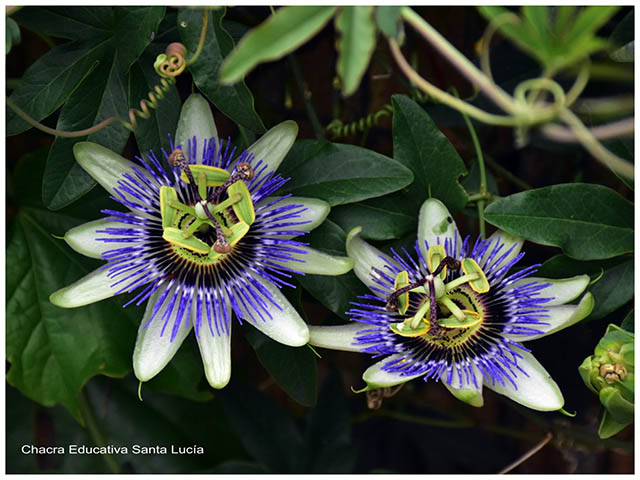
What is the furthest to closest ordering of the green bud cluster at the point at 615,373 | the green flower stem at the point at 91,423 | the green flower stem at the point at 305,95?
the green flower stem at the point at 91,423 → the green flower stem at the point at 305,95 → the green bud cluster at the point at 615,373

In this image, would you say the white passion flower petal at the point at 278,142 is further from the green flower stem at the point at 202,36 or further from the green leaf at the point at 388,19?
the green leaf at the point at 388,19

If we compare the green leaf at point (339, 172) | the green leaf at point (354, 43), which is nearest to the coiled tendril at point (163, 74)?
the green leaf at point (339, 172)

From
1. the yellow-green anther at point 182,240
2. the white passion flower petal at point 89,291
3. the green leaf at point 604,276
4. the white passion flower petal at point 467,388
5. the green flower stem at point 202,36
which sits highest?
the green flower stem at point 202,36

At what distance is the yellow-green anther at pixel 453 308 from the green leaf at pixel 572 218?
0.15 metres

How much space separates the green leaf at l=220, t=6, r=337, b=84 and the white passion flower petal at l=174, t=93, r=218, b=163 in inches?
14.6

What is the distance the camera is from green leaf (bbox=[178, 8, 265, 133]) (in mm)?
1067

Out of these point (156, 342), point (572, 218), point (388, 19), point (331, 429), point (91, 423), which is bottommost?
point (91, 423)

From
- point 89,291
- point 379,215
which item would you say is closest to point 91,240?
point 89,291

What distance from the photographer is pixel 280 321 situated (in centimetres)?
116

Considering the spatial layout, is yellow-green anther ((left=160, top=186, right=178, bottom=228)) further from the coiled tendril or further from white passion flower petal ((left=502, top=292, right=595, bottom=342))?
white passion flower petal ((left=502, top=292, right=595, bottom=342))

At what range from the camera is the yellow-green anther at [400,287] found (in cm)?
111

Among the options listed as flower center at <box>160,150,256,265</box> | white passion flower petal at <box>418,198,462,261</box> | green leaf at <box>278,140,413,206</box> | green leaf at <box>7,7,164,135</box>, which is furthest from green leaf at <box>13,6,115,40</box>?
white passion flower petal at <box>418,198,462,261</box>

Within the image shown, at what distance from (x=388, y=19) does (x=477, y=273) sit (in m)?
0.46

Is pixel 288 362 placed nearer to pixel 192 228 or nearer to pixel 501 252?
pixel 192 228
